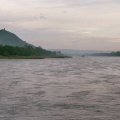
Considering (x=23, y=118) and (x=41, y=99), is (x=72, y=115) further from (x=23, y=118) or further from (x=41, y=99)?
(x=41, y=99)

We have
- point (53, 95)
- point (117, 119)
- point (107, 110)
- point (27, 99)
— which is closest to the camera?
point (117, 119)

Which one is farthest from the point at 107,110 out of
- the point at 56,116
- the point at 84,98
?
the point at 84,98

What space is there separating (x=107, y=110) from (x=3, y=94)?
912cm

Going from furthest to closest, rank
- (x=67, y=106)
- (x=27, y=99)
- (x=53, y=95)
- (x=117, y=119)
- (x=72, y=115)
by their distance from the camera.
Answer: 1. (x=53, y=95)
2. (x=27, y=99)
3. (x=67, y=106)
4. (x=72, y=115)
5. (x=117, y=119)

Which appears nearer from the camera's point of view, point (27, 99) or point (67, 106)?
point (67, 106)

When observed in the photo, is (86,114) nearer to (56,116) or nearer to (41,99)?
(56,116)

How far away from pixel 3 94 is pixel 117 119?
35.6 ft

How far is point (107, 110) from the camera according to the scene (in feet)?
57.8

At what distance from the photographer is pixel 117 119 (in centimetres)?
1538

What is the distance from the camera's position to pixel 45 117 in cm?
1595

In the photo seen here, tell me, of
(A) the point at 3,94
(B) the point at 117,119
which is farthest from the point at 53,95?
(B) the point at 117,119

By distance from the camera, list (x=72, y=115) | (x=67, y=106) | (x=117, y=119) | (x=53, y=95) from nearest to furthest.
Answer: (x=117, y=119)
(x=72, y=115)
(x=67, y=106)
(x=53, y=95)

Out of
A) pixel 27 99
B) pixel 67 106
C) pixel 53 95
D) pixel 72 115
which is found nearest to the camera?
pixel 72 115

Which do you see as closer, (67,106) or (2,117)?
(2,117)
